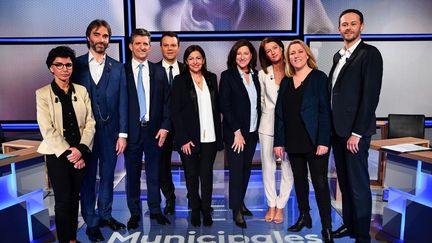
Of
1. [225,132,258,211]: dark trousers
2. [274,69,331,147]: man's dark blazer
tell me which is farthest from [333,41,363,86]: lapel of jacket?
[225,132,258,211]: dark trousers

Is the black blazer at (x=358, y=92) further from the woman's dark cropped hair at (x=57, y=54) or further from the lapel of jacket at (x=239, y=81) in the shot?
the woman's dark cropped hair at (x=57, y=54)

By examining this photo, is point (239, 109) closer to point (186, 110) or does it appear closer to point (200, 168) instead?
point (186, 110)

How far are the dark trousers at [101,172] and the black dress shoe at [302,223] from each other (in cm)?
152

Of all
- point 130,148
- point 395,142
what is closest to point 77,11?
point 130,148

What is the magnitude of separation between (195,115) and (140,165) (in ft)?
2.14

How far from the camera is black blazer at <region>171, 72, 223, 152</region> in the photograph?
277cm

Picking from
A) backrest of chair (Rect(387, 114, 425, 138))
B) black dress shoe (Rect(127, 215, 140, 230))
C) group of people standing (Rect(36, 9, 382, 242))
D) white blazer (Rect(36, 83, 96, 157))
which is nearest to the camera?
white blazer (Rect(36, 83, 96, 157))

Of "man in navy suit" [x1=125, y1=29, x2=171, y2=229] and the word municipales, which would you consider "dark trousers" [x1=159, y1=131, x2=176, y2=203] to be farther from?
the word municipales

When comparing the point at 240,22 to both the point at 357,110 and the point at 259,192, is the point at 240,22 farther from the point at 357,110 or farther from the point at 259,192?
the point at 357,110

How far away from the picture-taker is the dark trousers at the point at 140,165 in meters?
2.87

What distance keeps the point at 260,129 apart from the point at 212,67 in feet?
7.87

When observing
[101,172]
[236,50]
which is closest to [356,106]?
[236,50]

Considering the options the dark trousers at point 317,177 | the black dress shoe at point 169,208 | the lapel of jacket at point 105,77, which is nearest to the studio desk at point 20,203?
the lapel of jacket at point 105,77

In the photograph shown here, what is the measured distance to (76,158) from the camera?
232cm
